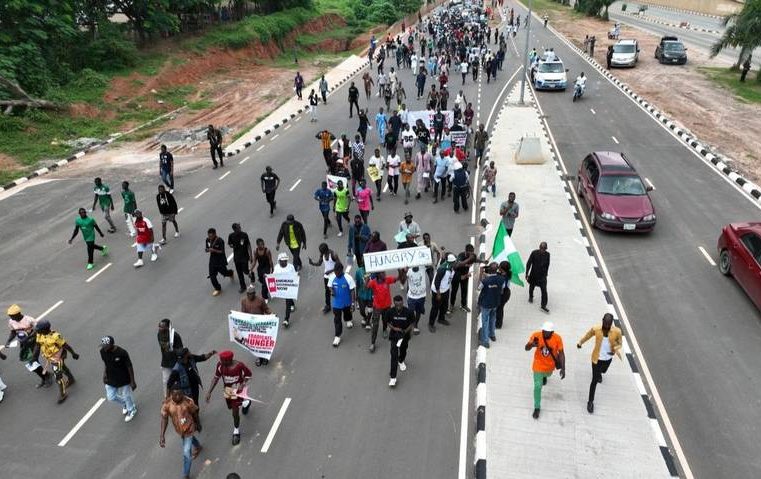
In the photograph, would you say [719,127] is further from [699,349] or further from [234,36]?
[234,36]

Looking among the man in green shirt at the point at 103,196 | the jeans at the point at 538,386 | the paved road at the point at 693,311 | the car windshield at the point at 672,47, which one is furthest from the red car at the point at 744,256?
the car windshield at the point at 672,47

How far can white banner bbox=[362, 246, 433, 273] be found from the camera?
10.4 meters

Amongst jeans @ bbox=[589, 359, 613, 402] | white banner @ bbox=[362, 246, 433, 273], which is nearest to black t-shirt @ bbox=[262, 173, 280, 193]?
white banner @ bbox=[362, 246, 433, 273]

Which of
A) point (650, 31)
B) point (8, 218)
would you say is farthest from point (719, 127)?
point (650, 31)

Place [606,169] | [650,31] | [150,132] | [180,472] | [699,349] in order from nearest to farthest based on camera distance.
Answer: [180,472], [699,349], [606,169], [150,132], [650,31]

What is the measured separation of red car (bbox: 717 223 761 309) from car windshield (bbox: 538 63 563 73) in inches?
887

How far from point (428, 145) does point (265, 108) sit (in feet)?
46.6

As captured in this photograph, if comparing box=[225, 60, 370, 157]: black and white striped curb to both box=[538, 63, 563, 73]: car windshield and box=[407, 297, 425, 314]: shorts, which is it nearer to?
box=[538, 63, 563, 73]: car windshield

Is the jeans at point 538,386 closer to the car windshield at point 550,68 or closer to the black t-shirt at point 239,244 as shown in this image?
the black t-shirt at point 239,244

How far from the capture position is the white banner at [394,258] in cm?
1038

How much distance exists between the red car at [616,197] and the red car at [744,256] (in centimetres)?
202

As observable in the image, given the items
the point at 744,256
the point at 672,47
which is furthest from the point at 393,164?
the point at 672,47

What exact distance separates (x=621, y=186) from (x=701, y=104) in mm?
17525

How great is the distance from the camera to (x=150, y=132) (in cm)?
2612
